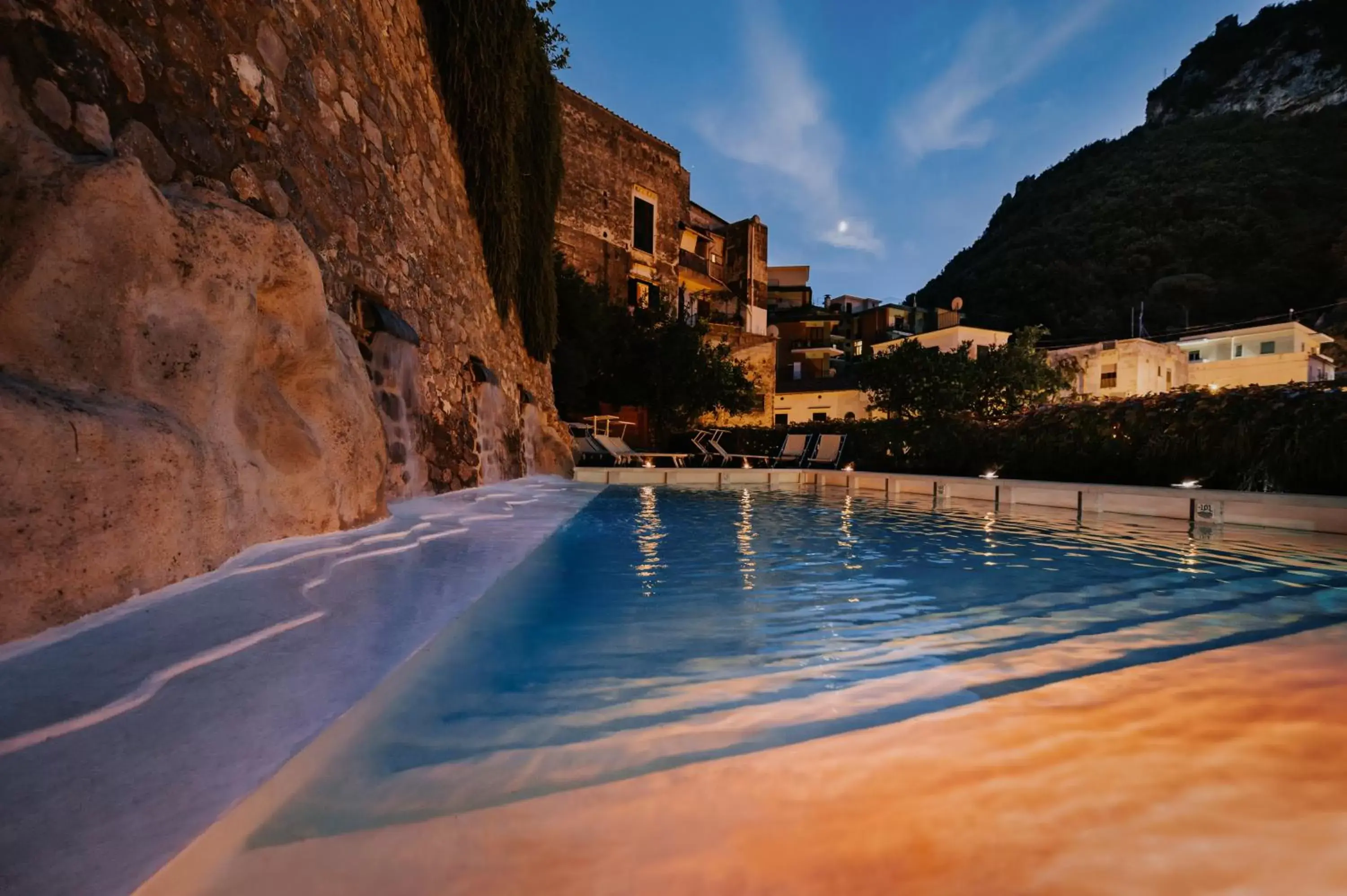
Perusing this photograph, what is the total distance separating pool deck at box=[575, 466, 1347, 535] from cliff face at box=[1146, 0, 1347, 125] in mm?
60908

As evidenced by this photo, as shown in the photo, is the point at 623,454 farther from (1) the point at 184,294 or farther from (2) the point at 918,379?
(2) the point at 918,379

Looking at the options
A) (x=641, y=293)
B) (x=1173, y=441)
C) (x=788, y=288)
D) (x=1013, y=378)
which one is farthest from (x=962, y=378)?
(x=788, y=288)

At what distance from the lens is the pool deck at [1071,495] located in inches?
207

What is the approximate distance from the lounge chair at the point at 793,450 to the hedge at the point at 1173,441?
273 centimetres

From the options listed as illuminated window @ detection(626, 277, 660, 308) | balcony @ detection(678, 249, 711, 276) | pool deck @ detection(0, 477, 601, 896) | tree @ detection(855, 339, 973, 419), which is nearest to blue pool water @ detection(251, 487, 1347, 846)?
pool deck @ detection(0, 477, 601, 896)

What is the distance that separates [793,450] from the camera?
13.3 meters

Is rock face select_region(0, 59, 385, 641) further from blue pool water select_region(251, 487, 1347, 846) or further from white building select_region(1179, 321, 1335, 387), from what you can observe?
white building select_region(1179, 321, 1335, 387)

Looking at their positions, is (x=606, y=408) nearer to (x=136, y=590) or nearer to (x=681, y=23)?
(x=136, y=590)

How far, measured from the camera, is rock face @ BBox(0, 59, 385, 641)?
1626 mm

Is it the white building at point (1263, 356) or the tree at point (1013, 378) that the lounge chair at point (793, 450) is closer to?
the tree at point (1013, 378)

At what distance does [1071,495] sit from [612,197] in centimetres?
1726

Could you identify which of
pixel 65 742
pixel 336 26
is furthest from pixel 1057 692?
pixel 336 26

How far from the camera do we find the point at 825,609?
2719mm

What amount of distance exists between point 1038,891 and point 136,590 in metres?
2.57
